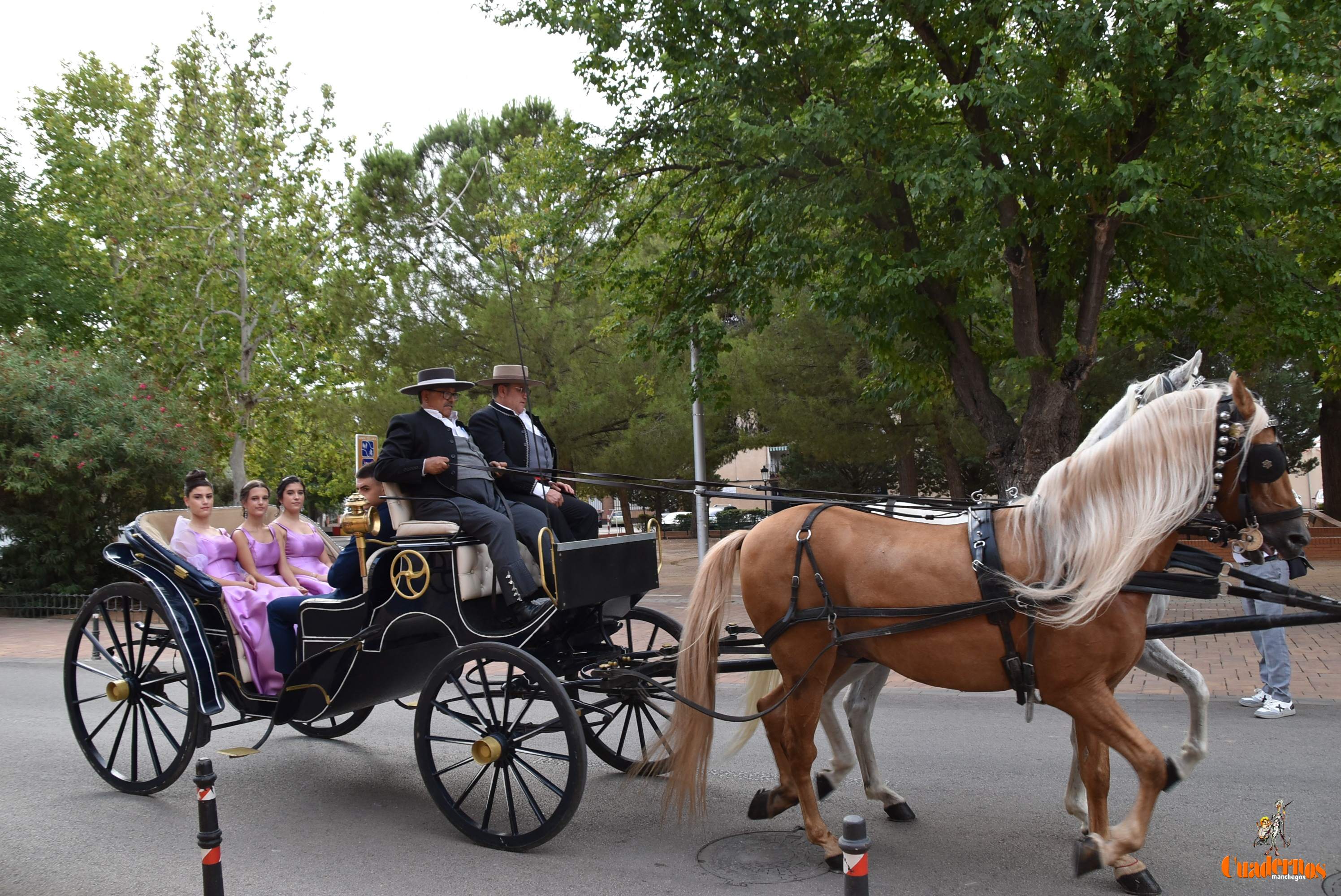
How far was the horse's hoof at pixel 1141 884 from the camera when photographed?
3904 millimetres

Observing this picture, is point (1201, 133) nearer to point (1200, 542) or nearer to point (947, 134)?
point (947, 134)

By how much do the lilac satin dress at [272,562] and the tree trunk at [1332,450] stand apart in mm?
19893

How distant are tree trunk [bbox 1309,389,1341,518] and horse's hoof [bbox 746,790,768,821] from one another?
19073 millimetres

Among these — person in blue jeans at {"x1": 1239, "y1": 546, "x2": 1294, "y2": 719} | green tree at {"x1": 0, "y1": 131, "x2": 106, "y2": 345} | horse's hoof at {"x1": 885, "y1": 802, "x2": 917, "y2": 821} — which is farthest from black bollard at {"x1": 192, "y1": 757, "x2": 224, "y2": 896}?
green tree at {"x1": 0, "y1": 131, "x2": 106, "y2": 345}

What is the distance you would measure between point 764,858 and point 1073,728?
4.85ft

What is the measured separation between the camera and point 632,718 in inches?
298

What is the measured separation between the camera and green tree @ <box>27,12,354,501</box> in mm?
18594

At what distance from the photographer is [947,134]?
11.2 metres

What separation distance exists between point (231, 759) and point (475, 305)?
13.8m

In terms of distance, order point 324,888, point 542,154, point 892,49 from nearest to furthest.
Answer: point 324,888
point 892,49
point 542,154

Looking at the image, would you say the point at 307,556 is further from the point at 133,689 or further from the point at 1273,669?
the point at 1273,669

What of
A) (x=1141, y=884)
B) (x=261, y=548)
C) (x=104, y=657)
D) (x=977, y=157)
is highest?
(x=977, y=157)

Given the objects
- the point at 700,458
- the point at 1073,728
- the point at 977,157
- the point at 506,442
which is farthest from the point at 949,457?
the point at 1073,728

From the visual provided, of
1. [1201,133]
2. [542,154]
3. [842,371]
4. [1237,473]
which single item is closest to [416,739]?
[1237,473]
